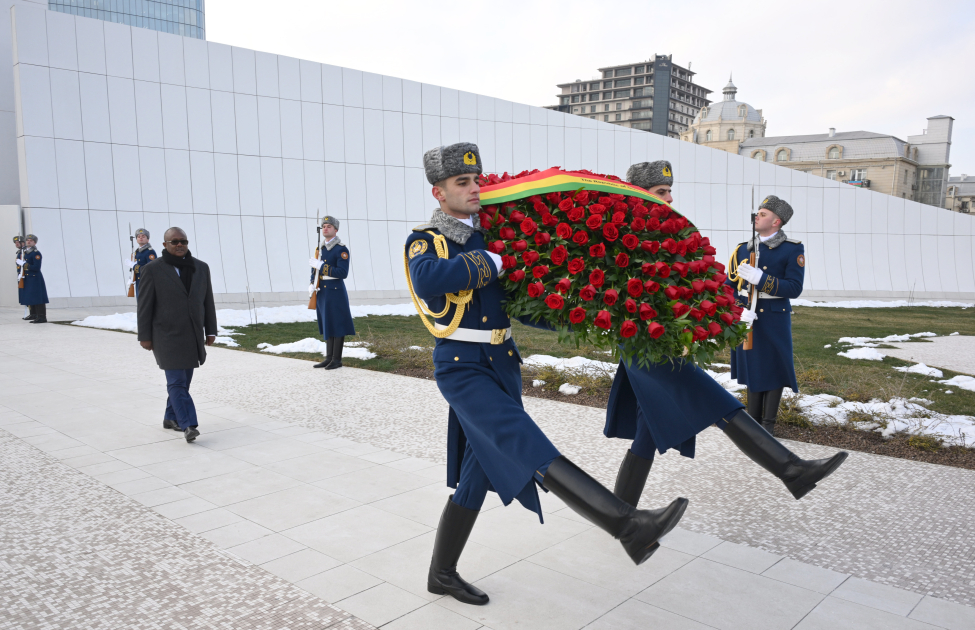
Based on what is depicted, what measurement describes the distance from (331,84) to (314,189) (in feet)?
12.2

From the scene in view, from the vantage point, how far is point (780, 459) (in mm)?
3039

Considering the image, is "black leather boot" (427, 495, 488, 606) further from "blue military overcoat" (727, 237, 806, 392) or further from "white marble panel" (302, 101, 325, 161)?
"white marble panel" (302, 101, 325, 161)

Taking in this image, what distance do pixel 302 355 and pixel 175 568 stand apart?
25.5 ft

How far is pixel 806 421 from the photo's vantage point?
614cm

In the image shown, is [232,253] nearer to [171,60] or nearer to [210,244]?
[210,244]

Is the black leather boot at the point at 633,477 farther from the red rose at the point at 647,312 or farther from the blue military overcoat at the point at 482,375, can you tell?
the red rose at the point at 647,312

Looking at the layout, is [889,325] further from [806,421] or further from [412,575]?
[412,575]

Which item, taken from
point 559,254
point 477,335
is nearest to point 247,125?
point 477,335

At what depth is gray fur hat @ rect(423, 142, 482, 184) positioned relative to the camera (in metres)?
2.95

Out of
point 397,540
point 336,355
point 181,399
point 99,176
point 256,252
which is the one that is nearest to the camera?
point 397,540

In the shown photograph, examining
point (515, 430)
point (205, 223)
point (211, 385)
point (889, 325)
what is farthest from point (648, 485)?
point (205, 223)

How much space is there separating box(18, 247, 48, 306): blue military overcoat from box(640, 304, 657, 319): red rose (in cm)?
1655

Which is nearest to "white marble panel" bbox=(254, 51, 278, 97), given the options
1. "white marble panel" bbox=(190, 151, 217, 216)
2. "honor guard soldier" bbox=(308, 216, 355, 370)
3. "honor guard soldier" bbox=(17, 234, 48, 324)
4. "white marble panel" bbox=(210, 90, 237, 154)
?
"white marble panel" bbox=(210, 90, 237, 154)

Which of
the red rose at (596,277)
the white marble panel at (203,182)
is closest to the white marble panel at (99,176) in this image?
the white marble panel at (203,182)
